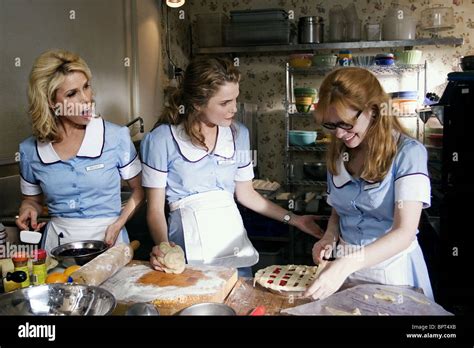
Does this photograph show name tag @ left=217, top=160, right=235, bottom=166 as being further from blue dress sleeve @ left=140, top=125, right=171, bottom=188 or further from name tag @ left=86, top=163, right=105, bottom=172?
name tag @ left=86, top=163, right=105, bottom=172

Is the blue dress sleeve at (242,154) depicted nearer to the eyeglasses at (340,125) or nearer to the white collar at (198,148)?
the white collar at (198,148)

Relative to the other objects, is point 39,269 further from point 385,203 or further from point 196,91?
point 385,203

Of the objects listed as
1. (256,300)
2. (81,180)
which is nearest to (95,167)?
(81,180)

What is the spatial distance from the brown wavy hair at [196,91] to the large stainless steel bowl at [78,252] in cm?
26

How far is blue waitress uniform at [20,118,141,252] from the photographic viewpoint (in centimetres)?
79

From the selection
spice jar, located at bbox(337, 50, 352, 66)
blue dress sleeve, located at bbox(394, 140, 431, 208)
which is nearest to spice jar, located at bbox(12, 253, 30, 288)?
blue dress sleeve, located at bbox(394, 140, 431, 208)

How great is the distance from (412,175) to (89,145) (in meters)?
0.55

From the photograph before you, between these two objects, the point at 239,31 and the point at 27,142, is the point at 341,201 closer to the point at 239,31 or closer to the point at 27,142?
the point at 239,31

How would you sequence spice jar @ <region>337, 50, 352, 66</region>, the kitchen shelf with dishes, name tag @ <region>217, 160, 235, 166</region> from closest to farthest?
1. name tag @ <region>217, 160, 235, 166</region>
2. the kitchen shelf with dishes
3. spice jar @ <region>337, 50, 352, 66</region>

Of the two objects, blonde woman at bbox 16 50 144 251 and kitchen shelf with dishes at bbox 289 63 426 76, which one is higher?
kitchen shelf with dishes at bbox 289 63 426 76

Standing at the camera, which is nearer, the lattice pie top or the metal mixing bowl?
the metal mixing bowl

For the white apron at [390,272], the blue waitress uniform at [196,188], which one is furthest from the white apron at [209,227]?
the white apron at [390,272]

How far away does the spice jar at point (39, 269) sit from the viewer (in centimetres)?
61

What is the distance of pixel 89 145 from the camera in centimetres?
80
